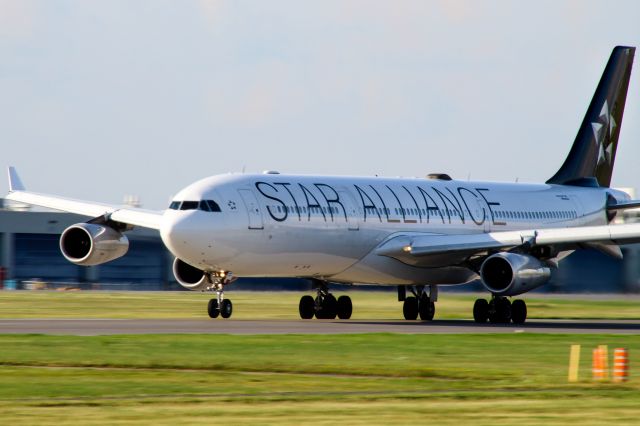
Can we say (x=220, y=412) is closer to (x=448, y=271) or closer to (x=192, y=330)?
(x=192, y=330)

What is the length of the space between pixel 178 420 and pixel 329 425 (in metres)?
1.93

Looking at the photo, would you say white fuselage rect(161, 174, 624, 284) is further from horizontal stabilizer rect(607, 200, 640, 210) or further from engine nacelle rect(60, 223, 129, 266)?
engine nacelle rect(60, 223, 129, 266)

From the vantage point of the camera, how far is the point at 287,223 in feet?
132

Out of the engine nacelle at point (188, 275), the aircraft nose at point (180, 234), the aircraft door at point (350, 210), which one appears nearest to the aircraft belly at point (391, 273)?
the aircraft door at point (350, 210)

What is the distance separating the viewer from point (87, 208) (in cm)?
4647

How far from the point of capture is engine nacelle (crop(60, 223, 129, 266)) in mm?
43750

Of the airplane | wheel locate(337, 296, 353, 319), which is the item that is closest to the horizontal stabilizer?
the airplane

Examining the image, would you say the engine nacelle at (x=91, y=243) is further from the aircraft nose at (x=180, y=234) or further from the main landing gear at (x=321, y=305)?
the main landing gear at (x=321, y=305)

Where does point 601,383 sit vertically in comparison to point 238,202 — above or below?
below

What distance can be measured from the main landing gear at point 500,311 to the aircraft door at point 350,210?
461 centimetres

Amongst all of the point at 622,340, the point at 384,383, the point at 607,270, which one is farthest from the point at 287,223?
the point at 607,270

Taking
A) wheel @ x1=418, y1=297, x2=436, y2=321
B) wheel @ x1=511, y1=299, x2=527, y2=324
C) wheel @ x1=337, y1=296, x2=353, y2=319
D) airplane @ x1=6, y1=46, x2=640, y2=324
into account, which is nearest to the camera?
airplane @ x1=6, y1=46, x2=640, y2=324

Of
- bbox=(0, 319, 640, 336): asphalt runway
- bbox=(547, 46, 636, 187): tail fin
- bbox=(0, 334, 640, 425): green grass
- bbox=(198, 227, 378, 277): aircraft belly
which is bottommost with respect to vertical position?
bbox=(0, 334, 640, 425): green grass

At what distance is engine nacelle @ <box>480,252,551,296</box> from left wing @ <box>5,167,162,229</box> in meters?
10.2
